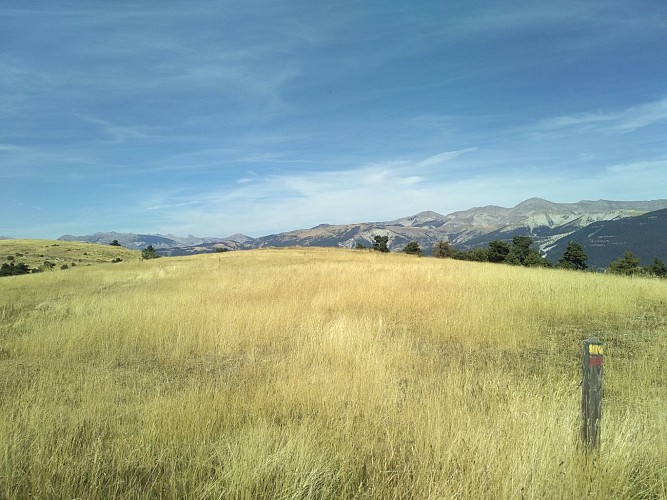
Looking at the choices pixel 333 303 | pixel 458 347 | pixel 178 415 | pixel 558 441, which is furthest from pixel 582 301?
pixel 178 415

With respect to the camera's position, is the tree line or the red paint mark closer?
the red paint mark

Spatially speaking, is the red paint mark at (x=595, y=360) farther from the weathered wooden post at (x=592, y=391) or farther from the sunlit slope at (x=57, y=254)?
the sunlit slope at (x=57, y=254)

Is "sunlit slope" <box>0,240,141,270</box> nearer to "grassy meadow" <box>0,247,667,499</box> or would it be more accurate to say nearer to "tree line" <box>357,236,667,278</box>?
"tree line" <box>357,236,667,278</box>

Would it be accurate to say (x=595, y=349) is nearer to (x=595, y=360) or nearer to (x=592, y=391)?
(x=595, y=360)

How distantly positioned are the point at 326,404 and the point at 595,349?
296 centimetres

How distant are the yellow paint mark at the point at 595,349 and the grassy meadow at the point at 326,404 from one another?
0.89m

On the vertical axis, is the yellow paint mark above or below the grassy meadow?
above

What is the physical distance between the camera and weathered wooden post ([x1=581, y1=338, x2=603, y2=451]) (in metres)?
3.19

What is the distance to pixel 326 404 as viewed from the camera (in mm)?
4508

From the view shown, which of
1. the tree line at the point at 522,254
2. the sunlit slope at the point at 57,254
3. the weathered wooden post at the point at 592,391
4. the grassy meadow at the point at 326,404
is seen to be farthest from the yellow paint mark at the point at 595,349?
the sunlit slope at the point at 57,254

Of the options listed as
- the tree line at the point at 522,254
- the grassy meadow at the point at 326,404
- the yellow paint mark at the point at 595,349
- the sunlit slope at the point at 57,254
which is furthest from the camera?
the sunlit slope at the point at 57,254

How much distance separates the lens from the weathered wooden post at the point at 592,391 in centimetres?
319

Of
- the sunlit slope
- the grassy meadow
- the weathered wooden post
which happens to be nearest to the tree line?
the grassy meadow

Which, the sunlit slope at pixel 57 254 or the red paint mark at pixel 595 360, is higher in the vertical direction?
the sunlit slope at pixel 57 254
